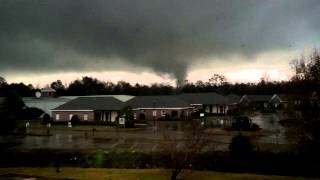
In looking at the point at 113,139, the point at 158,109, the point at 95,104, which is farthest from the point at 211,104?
the point at 113,139

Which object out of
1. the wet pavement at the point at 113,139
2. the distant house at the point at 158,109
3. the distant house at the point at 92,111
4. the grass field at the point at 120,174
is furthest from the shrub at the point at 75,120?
the grass field at the point at 120,174

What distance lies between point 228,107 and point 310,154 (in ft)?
238

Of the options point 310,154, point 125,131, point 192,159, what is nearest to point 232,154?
point 192,159

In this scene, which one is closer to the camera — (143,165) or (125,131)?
(143,165)

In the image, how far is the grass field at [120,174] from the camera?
30.5 metres

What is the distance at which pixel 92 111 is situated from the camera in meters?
77.4

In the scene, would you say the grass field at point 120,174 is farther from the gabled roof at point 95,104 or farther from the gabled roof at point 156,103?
the gabled roof at point 156,103

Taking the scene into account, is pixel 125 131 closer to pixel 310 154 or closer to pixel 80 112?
pixel 80 112

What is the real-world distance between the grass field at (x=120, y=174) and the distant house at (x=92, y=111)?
136 feet

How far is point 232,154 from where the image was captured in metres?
33.2

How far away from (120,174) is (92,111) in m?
46.8

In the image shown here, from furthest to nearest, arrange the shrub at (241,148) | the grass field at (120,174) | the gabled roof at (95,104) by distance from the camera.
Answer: the gabled roof at (95,104) → the shrub at (241,148) → the grass field at (120,174)

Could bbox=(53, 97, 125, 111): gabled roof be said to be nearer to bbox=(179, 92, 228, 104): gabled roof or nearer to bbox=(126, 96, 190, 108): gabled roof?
bbox=(126, 96, 190, 108): gabled roof

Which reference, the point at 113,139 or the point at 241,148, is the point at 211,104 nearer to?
the point at 113,139
